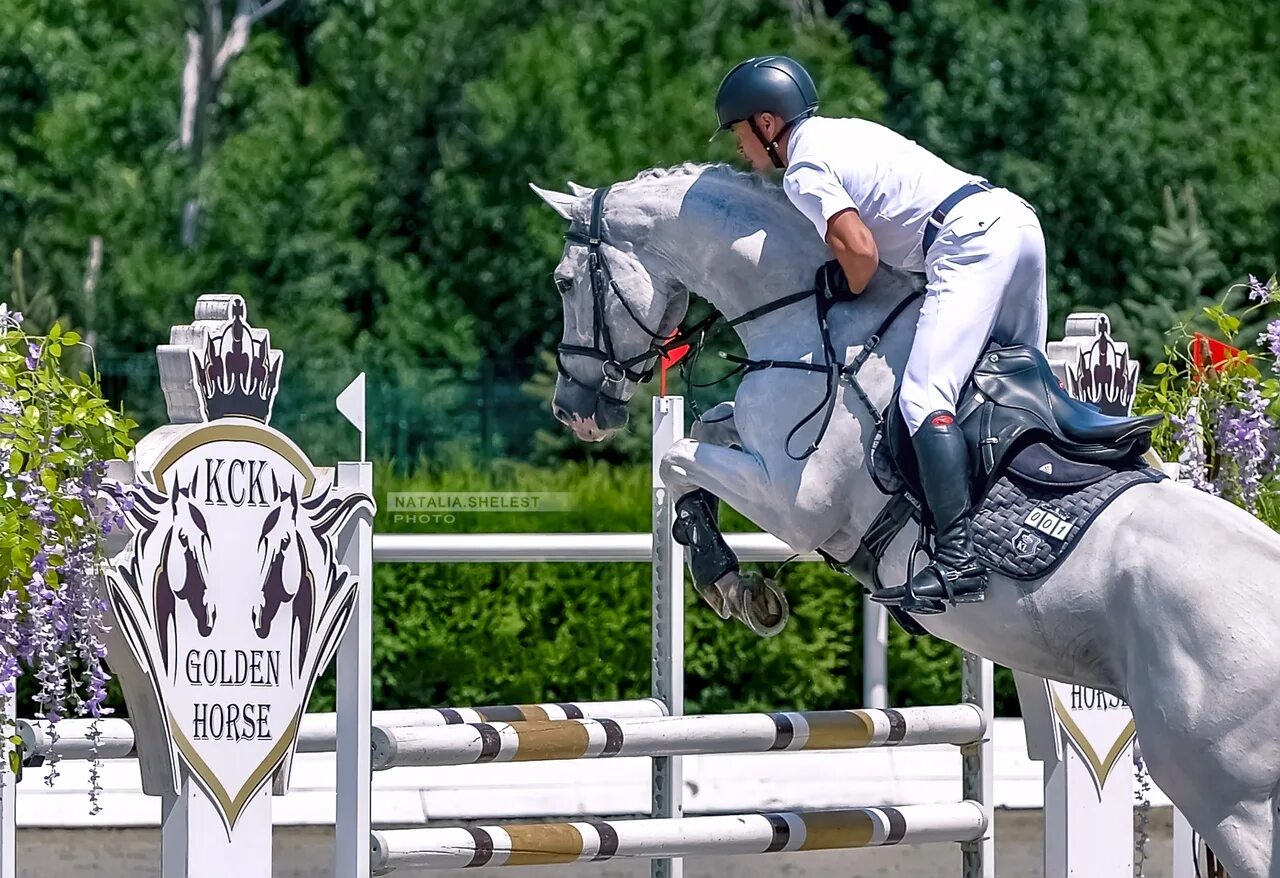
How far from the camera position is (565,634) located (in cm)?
831

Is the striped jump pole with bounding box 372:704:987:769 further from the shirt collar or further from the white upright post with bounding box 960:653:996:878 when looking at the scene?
the shirt collar

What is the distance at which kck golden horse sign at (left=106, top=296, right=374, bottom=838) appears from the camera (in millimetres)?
3867

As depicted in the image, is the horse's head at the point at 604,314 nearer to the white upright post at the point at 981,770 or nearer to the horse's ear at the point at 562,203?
the horse's ear at the point at 562,203

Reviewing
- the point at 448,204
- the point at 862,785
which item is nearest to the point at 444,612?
the point at 862,785

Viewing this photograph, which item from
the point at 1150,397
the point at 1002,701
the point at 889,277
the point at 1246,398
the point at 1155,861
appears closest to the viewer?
the point at 889,277

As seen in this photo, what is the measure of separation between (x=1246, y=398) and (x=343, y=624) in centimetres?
219

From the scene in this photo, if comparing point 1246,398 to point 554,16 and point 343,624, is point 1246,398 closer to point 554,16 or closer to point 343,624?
point 343,624

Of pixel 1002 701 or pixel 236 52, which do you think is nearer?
pixel 1002 701

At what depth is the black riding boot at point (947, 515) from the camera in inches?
143

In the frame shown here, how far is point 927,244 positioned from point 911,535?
0.56m

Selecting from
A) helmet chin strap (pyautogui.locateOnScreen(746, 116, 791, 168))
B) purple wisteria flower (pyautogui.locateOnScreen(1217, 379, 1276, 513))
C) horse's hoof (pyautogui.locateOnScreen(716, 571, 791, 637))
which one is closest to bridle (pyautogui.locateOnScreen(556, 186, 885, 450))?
helmet chin strap (pyautogui.locateOnScreen(746, 116, 791, 168))

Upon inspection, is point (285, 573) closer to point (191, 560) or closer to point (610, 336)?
point (191, 560)

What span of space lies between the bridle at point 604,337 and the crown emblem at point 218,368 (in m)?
0.61

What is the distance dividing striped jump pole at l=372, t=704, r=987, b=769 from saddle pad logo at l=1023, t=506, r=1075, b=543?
3.00ft
